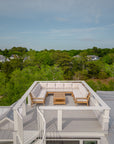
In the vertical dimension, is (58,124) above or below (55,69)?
above

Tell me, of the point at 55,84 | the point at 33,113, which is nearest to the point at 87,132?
the point at 33,113

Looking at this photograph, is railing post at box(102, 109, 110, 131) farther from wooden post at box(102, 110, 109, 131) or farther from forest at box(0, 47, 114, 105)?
forest at box(0, 47, 114, 105)

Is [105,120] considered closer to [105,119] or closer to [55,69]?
[105,119]

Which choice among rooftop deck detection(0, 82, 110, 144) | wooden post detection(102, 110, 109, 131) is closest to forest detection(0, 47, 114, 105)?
rooftop deck detection(0, 82, 110, 144)

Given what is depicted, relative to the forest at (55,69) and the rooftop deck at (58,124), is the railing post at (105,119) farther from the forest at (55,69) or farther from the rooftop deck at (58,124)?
the forest at (55,69)

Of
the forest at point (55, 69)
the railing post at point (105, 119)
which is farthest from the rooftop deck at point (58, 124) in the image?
the forest at point (55, 69)

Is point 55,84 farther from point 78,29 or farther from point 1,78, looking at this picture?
point 78,29

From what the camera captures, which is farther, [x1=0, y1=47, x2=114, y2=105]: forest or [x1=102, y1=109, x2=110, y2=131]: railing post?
[x1=0, y1=47, x2=114, y2=105]: forest

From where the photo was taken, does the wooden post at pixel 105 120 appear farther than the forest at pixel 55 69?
No

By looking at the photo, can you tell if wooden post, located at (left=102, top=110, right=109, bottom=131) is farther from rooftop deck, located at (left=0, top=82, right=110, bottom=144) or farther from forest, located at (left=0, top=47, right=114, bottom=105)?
forest, located at (left=0, top=47, right=114, bottom=105)

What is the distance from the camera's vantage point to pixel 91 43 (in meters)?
55.4

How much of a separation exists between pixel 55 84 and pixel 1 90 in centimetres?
1203

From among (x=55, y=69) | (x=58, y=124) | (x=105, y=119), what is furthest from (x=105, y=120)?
(x=55, y=69)

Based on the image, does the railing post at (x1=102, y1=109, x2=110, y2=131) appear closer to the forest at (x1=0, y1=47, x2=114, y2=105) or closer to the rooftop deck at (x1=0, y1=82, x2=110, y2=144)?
the rooftop deck at (x1=0, y1=82, x2=110, y2=144)
